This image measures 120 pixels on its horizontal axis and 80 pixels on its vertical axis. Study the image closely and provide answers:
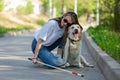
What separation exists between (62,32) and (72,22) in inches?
18.2

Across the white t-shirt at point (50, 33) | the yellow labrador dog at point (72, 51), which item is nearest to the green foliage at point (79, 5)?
the white t-shirt at point (50, 33)

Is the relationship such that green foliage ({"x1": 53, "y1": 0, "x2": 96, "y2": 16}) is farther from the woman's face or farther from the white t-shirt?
the woman's face

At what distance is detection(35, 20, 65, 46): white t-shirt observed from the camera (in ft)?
39.0

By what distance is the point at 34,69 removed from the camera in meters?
11.9

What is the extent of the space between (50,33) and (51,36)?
0.08 meters

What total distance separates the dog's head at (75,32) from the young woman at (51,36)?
15 cm

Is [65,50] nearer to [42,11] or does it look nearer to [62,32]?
[62,32]

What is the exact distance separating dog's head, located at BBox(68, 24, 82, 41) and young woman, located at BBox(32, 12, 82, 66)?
151 mm

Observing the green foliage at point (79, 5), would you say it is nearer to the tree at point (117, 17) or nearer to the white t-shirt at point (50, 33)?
the tree at point (117, 17)

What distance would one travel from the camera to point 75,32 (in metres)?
11.6

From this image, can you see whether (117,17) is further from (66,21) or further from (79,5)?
(79,5)

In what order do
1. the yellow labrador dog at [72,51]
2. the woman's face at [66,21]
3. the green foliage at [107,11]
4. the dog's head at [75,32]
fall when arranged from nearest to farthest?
the dog's head at [75,32]
the woman's face at [66,21]
the yellow labrador dog at [72,51]
the green foliage at [107,11]

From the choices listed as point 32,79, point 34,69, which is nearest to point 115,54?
point 34,69

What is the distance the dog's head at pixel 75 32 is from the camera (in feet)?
37.8
